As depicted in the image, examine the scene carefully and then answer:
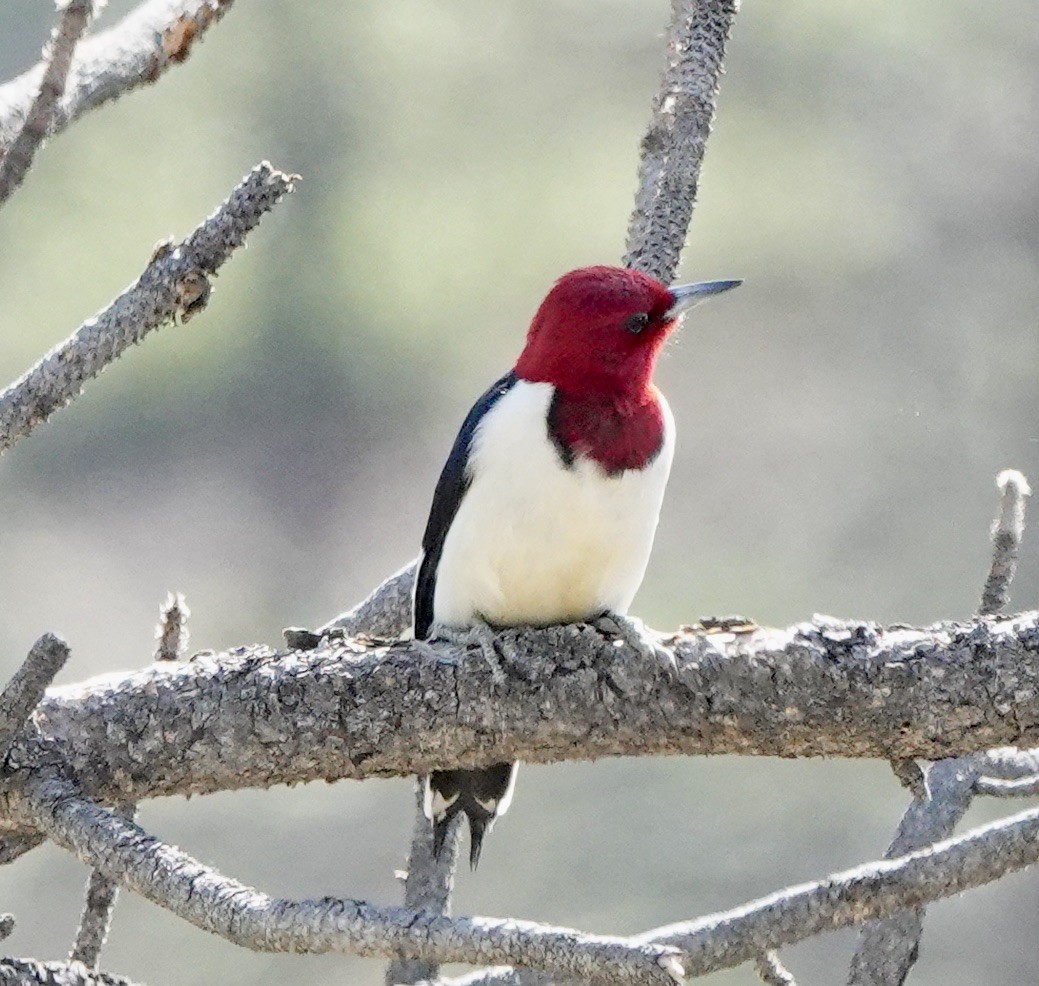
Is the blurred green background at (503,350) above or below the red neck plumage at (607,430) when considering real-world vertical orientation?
above

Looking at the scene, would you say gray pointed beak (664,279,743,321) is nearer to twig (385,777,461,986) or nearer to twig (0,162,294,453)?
twig (385,777,461,986)

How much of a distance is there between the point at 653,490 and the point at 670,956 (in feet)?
5.43

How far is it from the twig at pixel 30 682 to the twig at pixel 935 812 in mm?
1438

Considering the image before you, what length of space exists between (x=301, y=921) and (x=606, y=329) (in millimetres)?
1643

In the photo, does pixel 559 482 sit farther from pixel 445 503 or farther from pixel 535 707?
pixel 535 707

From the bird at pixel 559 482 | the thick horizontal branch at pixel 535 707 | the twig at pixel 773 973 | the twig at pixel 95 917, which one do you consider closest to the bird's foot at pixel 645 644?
the thick horizontal branch at pixel 535 707

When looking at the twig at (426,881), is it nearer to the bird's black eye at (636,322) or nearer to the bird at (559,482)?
the bird at (559,482)

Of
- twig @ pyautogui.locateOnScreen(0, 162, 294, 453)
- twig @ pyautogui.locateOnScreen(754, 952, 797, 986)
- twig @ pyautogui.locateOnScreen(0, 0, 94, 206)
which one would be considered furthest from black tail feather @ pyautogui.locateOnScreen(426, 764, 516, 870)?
twig @ pyautogui.locateOnScreen(0, 0, 94, 206)

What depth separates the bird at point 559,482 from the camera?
3.69 m

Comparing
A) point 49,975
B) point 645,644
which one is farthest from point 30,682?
point 645,644

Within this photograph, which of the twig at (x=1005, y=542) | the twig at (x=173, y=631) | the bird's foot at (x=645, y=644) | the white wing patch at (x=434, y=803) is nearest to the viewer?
the bird's foot at (x=645, y=644)

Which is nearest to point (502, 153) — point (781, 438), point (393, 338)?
point (393, 338)

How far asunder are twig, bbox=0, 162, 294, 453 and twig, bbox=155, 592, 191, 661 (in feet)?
1.62

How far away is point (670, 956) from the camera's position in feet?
7.14
